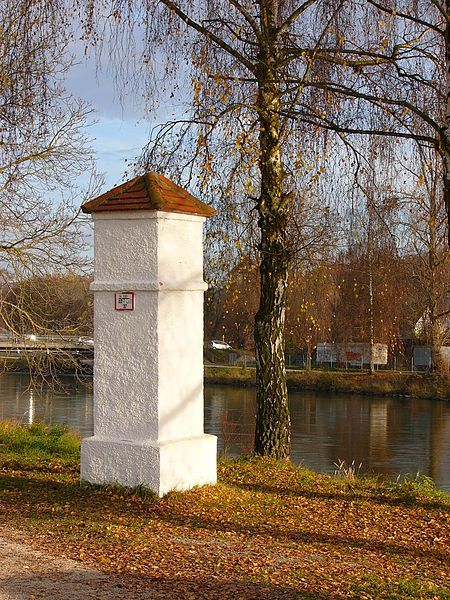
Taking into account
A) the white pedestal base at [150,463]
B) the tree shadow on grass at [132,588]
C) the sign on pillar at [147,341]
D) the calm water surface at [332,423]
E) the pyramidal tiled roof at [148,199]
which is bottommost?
the calm water surface at [332,423]

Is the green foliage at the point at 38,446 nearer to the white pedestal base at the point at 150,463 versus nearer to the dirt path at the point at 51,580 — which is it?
the white pedestal base at the point at 150,463

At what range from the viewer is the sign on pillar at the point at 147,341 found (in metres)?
7.54

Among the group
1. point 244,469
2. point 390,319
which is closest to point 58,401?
point 390,319

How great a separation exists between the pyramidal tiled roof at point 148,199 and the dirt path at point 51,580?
10.3 ft

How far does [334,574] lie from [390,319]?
25293mm

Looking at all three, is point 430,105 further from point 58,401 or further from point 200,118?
point 58,401

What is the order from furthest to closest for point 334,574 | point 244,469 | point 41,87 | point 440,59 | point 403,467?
point 403,467
point 41,87
point 244,469
point 440,59
point 334,574

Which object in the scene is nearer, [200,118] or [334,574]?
[334,574]

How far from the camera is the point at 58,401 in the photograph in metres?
28.8

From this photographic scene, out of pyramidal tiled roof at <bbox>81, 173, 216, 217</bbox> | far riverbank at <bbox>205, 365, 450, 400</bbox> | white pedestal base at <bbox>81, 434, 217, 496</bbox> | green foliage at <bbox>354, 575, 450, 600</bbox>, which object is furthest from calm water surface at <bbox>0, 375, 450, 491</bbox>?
green foliage at <bbox>354, 575, 450, 600</bbox>

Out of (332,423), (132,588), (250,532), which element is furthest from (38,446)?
(332,423)

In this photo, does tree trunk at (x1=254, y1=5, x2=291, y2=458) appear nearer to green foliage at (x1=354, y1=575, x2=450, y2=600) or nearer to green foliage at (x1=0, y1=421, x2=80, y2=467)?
green foliage at (x1=0, y1=421, x2=80, y2=467)

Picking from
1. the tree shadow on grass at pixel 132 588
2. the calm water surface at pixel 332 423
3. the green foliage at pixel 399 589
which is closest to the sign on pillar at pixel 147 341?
the tree shadow on grass at pixel 132 588

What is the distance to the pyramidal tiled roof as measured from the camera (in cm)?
759
